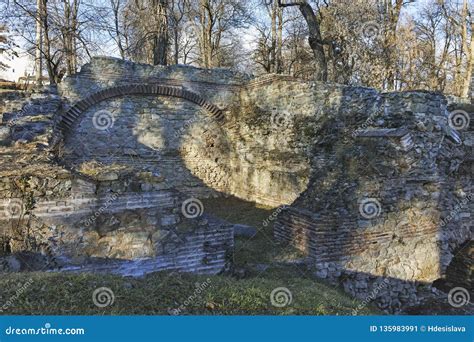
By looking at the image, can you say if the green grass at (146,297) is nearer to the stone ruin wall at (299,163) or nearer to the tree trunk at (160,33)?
the stone ruin wall at (299,163)

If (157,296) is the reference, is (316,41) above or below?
above

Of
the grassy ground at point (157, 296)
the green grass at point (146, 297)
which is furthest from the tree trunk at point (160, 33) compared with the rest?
the green grass at point (146, 297)

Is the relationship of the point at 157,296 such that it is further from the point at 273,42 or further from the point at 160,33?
the point at 273,42

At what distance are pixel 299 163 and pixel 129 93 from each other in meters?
4.73

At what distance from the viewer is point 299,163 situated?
8.84 m

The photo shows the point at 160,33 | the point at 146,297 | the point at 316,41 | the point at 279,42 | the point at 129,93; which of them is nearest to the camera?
the point at 146,297

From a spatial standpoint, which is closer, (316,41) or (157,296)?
(157,296)

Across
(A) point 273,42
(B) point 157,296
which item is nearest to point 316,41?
(A) point 273,42

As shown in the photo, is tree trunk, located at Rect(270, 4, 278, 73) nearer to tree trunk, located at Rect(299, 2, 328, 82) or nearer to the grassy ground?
tree trunk, located at Rect(299, 2, 328, 82)

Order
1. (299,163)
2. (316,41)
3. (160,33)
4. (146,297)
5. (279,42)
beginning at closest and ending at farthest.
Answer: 1. (146,297)
2. (299,163)
3. (316,41)
4. (160,33)
5. (279,42)

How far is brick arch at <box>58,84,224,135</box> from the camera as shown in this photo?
902 centimetres

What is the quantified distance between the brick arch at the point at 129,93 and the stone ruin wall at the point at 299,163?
0.13 meters

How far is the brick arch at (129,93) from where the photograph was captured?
9.02m

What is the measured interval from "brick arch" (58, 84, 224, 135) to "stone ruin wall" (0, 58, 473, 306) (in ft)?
0.44
